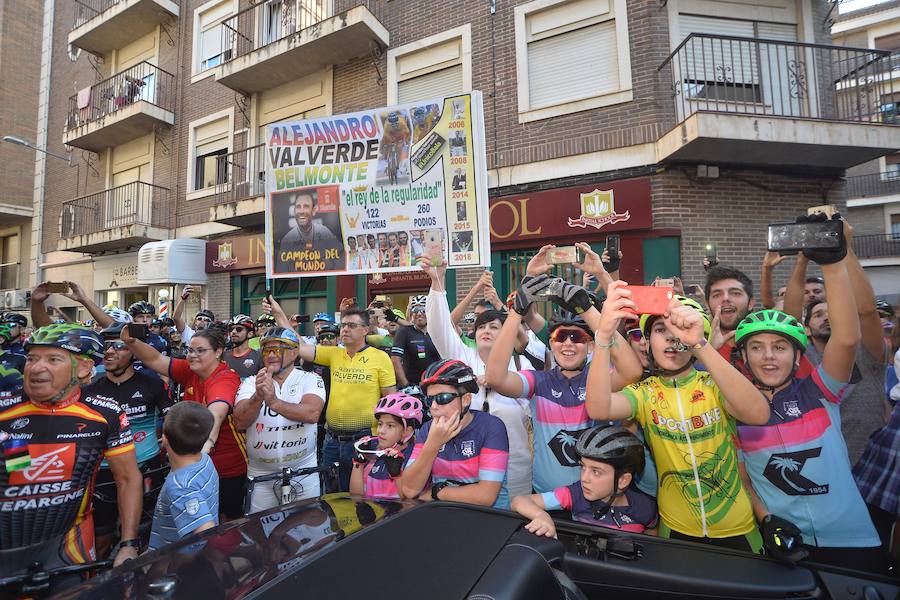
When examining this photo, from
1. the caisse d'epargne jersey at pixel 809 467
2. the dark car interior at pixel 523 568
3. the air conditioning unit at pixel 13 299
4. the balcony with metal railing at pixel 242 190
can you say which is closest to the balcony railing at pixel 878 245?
the caisse d'epargne jersey at pixel 809 467

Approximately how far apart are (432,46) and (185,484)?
923 cm

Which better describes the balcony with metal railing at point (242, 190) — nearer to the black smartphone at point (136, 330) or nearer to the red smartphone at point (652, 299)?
the black smartphone at point (136, 330)

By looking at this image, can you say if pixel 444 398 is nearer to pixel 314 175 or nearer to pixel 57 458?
pixel 57 458

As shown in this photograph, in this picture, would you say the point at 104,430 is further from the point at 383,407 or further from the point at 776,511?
the point at 776,511

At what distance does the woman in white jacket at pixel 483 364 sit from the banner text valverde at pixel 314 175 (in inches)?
87.2

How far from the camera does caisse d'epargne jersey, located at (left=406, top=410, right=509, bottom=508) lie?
Answer: 224 cm

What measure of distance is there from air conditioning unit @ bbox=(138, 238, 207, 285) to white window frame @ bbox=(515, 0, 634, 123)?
883 centimetres

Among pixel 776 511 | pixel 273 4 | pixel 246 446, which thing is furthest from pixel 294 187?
pixel 273 4

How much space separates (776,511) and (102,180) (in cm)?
1831

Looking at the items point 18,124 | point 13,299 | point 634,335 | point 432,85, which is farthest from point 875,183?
point 13,299

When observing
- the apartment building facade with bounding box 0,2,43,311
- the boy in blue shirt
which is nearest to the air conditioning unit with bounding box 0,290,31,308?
the apartment building facade with bounding box 0,2,43,311

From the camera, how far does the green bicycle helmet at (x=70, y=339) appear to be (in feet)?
7.43

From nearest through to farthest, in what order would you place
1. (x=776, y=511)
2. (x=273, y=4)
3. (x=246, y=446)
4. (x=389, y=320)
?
(x=776, y=511)
(x=246, y=446)
(x=389, y=320)
(x=273, y=4)

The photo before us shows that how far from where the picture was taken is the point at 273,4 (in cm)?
1124
